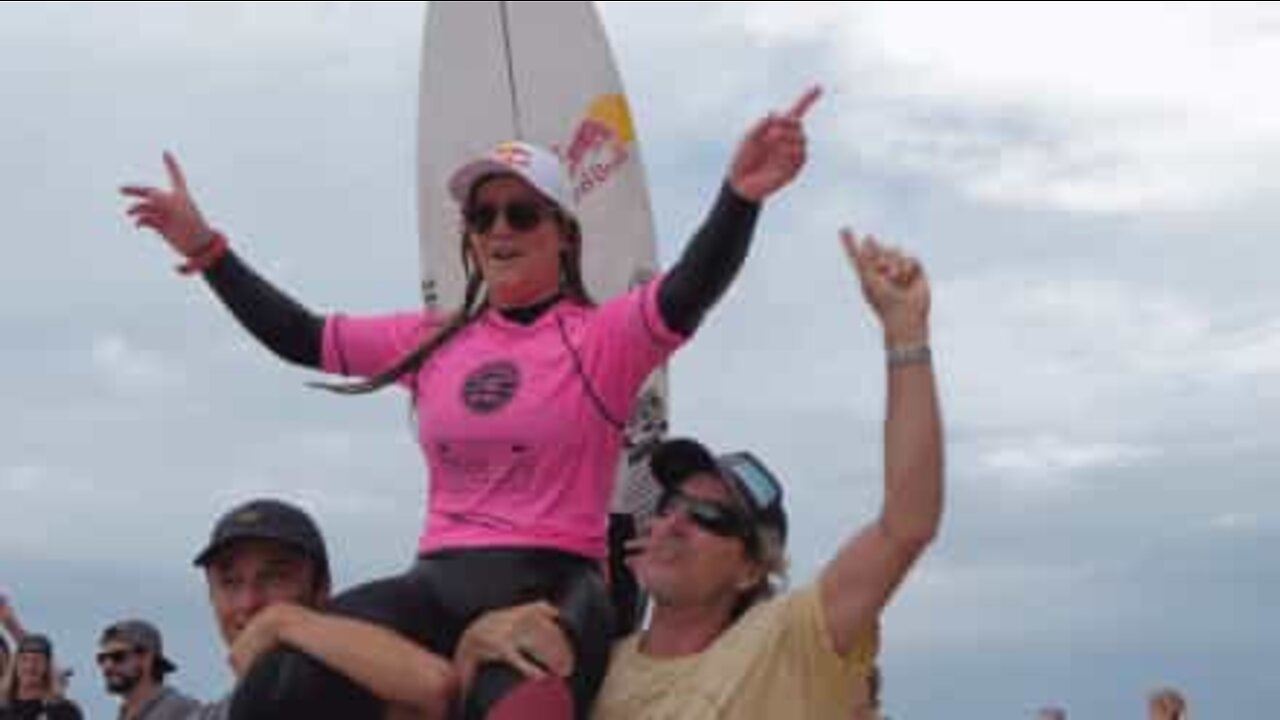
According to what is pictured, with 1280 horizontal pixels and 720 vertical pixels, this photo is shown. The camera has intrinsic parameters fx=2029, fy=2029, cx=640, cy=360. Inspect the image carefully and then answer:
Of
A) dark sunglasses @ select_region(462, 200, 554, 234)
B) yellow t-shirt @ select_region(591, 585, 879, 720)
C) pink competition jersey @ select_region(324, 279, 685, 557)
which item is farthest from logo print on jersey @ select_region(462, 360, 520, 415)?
yellow t-shirt @ select_region(591, 585, 879, 720)

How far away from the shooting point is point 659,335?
467 cm

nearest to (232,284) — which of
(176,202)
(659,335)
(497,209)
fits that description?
(176,202)

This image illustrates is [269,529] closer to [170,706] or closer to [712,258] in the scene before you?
[712,258]

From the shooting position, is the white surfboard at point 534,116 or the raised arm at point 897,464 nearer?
the raised arm at point 897,464

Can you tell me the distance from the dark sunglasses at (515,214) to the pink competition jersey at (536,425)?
23 cm

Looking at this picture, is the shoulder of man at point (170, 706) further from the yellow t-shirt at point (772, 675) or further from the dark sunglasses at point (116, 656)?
the yellow t-shirt at point (772, 675)

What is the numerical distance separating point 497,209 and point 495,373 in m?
0.41

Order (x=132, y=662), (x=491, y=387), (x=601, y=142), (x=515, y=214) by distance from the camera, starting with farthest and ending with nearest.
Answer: (x=132, y=662) < (x=601, y=142) < (x=515, y=214) < (x=491, y=387)

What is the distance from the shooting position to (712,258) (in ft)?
14.8

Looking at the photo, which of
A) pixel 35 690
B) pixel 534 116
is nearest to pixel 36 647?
pixel 35 690

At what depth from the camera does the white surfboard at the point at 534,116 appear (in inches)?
250

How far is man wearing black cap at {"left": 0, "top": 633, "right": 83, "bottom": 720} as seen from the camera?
10.3 metres

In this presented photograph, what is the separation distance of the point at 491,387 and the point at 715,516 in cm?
64

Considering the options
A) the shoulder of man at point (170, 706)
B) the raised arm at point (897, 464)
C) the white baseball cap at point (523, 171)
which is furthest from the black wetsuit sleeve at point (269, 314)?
the shoulder of man at point (170, 706)
